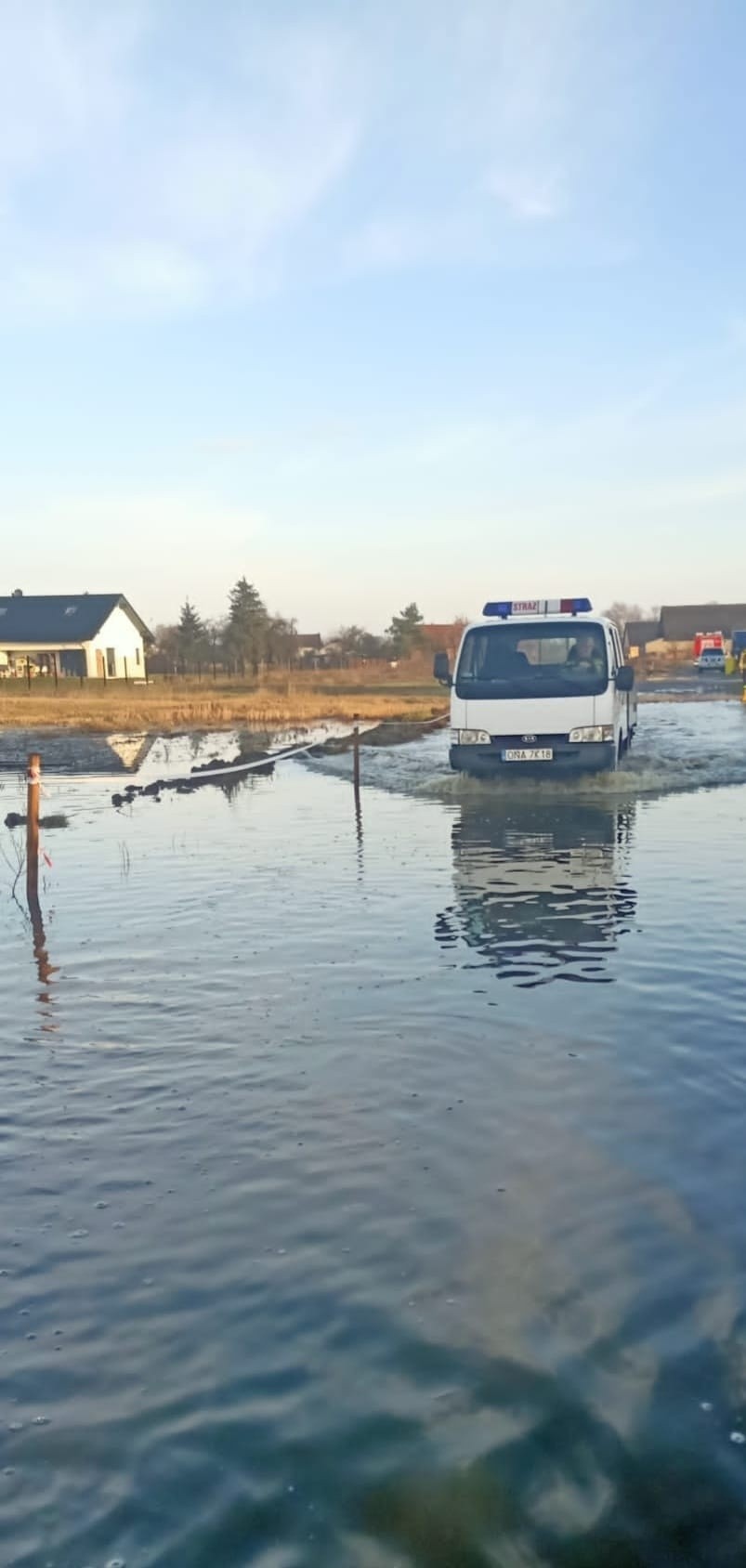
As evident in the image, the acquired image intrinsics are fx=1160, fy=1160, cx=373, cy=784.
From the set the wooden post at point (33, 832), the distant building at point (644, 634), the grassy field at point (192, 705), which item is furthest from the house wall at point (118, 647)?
the distant building at point (644, 634)

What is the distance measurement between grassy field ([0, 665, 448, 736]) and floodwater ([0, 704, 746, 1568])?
2640 cm

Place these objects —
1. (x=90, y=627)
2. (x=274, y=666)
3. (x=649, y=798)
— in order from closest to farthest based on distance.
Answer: (x=649, y=798), (x=90, y=627), (x=274, y=666)

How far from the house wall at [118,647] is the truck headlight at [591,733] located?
51869 mm

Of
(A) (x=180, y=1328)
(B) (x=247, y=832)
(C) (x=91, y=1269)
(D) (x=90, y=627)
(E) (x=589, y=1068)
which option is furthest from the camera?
(D) (x=90, y=627)

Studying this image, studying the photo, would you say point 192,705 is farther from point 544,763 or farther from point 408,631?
point 408,631

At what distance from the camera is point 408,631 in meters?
94.5

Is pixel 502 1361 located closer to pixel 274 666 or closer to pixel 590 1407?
pixel 590 1407

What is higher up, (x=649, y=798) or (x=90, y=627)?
(x=90, y=627)

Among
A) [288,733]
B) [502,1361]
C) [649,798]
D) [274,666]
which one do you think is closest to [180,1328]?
[502,1361]

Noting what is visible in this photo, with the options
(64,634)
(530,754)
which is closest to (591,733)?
(530,754)

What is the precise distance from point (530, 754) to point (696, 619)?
4540 inches

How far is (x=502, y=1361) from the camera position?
3.21m

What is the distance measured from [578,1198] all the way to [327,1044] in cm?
197

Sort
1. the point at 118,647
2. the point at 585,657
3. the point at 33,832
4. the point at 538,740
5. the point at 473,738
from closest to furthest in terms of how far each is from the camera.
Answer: the point at 33,832
the point at 538,740
the point at 473,738
the point at 585,657
the point at 118,647
